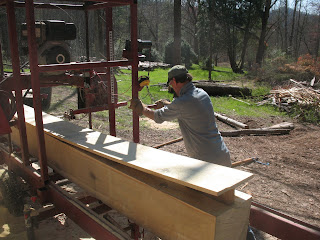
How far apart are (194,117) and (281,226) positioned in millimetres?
1233

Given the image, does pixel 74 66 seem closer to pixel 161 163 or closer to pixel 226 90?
pixel 161 163

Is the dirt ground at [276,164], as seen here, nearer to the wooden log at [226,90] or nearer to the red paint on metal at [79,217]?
the red paint on metal at [79,217]

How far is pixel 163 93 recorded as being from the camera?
1238 centimetres

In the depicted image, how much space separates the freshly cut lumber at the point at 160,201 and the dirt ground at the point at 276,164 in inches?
44.1

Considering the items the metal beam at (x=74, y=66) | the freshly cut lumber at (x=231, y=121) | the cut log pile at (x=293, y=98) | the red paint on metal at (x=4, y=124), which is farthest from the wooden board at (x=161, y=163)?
the cut log pile at (x=293, y=98)

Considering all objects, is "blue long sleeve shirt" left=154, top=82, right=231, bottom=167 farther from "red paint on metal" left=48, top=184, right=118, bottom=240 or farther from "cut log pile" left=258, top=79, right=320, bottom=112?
"cut log pile" left=258, top=79, right=320, bottom=112

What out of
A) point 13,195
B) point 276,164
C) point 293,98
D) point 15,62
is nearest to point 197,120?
point 15,62

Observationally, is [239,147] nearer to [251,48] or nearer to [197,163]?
[197,163]

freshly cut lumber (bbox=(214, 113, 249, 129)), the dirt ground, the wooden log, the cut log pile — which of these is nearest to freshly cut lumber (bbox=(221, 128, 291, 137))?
the dirt ground

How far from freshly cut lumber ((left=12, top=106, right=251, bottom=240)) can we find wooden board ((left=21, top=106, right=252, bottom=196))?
47 mm

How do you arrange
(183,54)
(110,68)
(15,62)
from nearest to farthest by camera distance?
(15,62), (110,68), (183,54)

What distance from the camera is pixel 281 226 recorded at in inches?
103

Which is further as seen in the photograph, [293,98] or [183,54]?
[183,54]

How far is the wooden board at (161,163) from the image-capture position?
195 cm
